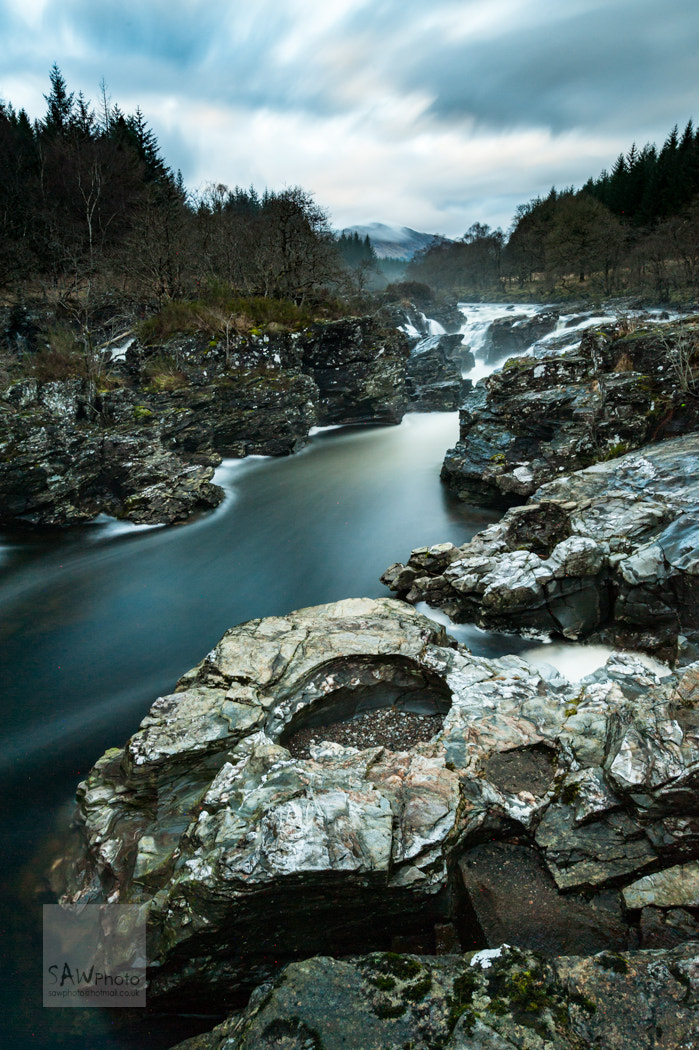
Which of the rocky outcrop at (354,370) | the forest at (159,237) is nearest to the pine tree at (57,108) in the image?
the forest at (159,237)

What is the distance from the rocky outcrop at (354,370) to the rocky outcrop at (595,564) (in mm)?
15490

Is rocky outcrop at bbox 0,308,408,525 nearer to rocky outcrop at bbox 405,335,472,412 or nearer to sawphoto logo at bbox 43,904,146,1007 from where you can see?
rocky outcrop at bbox 405,335,472,412

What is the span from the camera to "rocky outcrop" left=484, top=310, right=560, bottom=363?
114 ft

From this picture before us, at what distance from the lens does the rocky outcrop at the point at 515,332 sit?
34.7 meters

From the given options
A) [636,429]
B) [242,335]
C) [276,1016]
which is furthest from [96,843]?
[242,335]

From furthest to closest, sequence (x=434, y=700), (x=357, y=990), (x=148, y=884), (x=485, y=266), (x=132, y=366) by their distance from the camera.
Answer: (x=485, y=266) < (x=132, y=366) < (x=434, y=700) < (x=148, y=884) < (x=357, y=990)

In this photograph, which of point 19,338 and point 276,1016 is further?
point 19,338

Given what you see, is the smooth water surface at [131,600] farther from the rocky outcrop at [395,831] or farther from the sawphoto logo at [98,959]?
the rocky outcrop at [395,831]

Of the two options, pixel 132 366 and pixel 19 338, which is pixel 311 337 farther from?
pixel 19 338

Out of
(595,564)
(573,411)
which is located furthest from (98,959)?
(573,411)

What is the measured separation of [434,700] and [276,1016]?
4.29 m

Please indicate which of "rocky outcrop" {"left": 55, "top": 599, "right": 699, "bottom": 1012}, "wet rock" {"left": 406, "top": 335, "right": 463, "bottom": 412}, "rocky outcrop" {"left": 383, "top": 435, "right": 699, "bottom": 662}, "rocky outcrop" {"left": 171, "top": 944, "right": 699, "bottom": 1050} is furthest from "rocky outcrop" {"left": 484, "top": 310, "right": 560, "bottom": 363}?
"rocky outcrop" {"left": 171, "top": 944, "right": 699, "bottom": 1050}

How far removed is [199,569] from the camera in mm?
13156

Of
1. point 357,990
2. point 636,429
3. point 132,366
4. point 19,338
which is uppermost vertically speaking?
point 19,338
